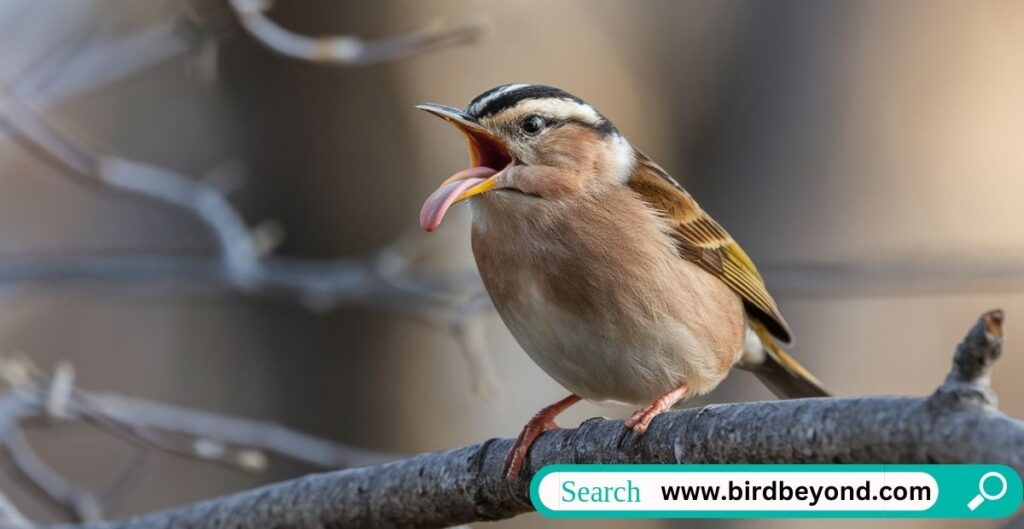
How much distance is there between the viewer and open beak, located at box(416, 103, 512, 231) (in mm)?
3547

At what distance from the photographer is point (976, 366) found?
7.61 feet

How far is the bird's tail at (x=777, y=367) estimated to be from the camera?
15.5 ft

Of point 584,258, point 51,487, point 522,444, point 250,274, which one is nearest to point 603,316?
point 584,258

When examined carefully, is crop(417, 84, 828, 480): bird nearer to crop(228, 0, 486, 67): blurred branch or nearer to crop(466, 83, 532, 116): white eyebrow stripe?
crop(466, 83, 532, 116): white eyebrow stripe

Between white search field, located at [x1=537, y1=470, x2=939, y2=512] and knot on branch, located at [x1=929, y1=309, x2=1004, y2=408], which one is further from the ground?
white search field, located at [x1=537, y1=470, x2=939, y2=512]

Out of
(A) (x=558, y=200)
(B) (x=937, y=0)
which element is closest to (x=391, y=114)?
(B) (x=937, y=0)

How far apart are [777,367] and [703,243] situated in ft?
2.24

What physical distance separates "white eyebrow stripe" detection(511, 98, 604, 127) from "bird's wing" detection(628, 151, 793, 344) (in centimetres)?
25

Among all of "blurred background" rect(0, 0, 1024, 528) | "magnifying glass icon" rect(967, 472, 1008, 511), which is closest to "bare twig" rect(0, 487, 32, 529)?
"magnifying glass icon" rect(967, 472, 1008, 511)

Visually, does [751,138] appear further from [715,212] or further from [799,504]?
[799,504]

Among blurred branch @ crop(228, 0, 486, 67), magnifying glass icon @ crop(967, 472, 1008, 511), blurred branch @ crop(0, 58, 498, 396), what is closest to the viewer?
magnifying glass icon @ crop(967, 472, 1008, 511)

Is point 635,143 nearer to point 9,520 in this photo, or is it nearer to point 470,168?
point 470,168

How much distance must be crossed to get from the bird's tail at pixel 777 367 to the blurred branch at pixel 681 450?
1462 millimetres

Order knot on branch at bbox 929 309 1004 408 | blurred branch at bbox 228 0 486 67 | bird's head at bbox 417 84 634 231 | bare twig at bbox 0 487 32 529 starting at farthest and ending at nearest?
blurred branch at bbox 228 0 486 67
bird's head at bbox 417 84 634 231
bare twig at bbox 0 487 32 529
knot on branch at bbox 929 309 1004 408
